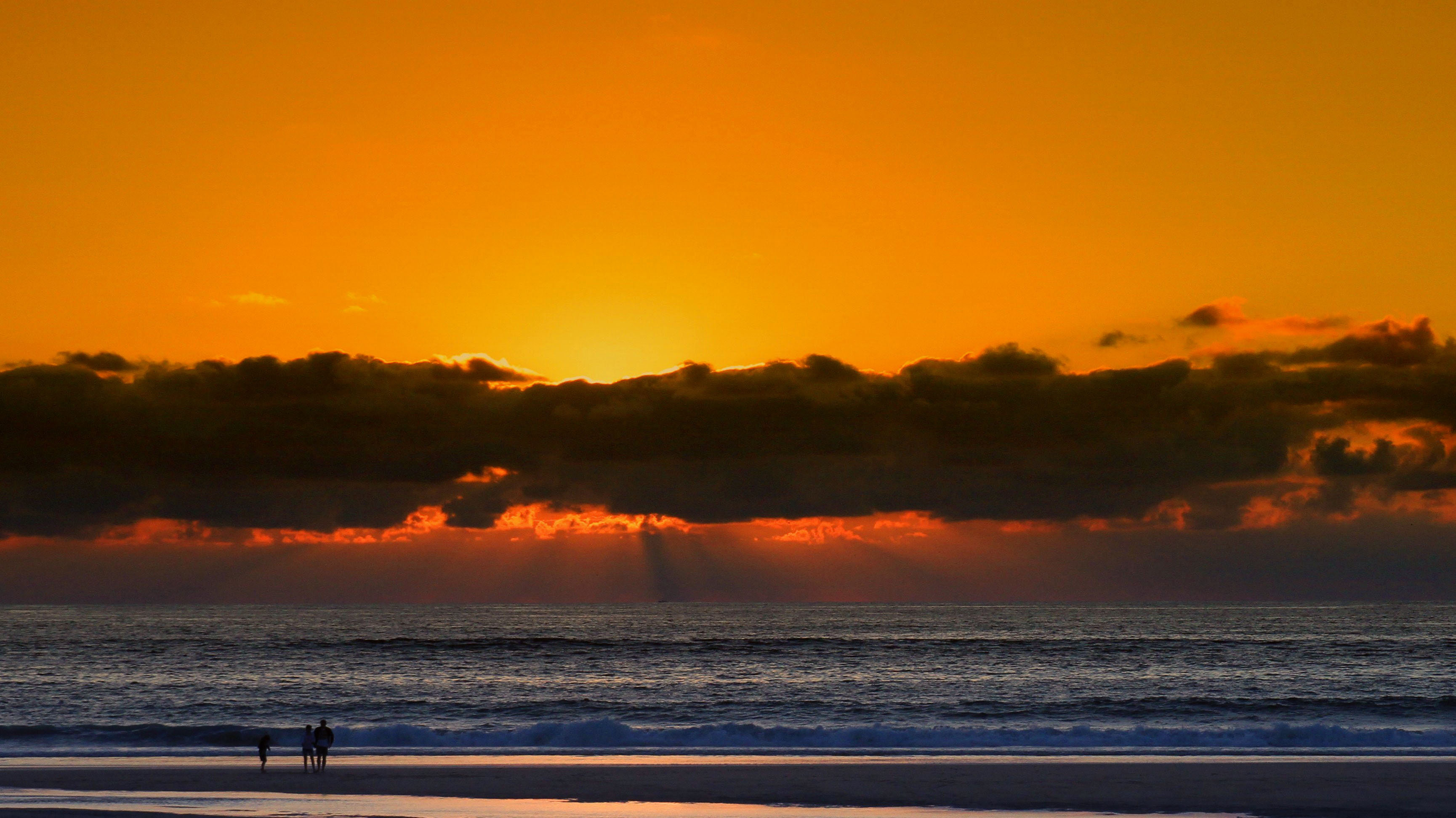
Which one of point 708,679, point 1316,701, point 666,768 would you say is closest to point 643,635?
point 708,679

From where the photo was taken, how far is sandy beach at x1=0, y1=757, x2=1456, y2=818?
96.6 ft

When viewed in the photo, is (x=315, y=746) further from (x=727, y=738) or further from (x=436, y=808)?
(x=727, y=738)

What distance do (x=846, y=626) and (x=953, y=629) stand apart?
17.3 metres

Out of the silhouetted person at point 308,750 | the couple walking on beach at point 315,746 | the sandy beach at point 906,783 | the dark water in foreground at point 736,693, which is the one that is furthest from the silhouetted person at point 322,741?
the dark water in foreground at point 736,693

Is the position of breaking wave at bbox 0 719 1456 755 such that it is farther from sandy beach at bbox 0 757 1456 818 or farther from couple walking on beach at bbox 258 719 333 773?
couple walking on beach at bbox 258 719 333 773

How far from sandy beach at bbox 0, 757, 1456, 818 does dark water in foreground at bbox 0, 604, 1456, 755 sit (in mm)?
7095

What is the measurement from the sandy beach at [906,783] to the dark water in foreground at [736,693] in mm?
7095

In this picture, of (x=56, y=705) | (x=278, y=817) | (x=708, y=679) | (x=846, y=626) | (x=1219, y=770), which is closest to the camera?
(x=278, y=817)

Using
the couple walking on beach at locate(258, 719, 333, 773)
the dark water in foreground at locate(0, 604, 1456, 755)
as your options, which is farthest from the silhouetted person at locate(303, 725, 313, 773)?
the dark water in foreground at locate(0, 604, 1456, 755)

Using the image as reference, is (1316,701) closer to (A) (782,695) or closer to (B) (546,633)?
(A) (782,695)

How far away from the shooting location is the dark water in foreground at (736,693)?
155 feet

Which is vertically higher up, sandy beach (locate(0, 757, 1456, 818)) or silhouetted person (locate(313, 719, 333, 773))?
silhouetted person (locate(313, 719, 333, 773))

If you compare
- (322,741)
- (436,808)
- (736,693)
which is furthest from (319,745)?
(736,693)

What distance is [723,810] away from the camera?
92.5 ft
